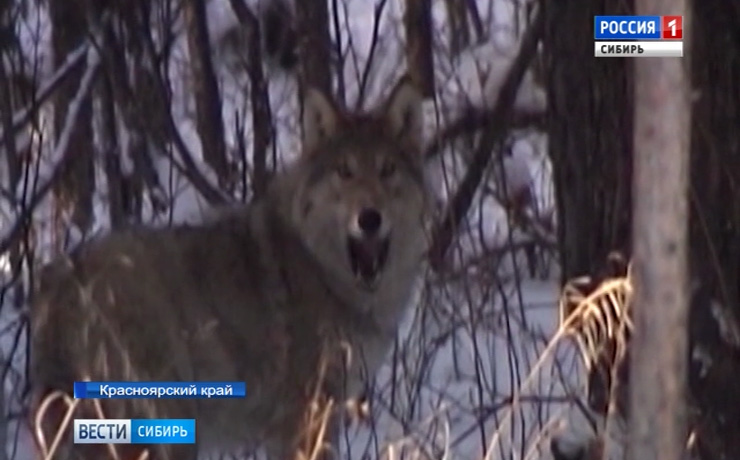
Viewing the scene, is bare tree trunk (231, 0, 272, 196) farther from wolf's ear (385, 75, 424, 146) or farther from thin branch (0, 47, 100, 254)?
wolf's ear (385, 75, 424, 146)

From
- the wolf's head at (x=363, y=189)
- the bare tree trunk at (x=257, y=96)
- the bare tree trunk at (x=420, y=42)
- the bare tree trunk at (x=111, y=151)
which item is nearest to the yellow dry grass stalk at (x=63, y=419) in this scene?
the wolf's head at (x=363, y=189)

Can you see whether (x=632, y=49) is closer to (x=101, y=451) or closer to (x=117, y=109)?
(x=101, y=451)

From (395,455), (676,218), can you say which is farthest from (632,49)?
(395,455)

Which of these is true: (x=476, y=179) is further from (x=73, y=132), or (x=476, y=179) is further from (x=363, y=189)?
(x=73, y=132)

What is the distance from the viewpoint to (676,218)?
3.12 m

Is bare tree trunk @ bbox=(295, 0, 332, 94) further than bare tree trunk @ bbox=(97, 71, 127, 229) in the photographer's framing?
Yes

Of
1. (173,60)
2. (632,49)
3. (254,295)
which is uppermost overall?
(173,60)

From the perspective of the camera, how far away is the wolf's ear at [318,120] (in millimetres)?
5492

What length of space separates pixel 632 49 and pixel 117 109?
11.5 feet

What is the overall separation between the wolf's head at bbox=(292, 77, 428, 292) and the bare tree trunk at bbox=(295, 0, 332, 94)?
4.10 ft

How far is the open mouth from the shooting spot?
5.51m
